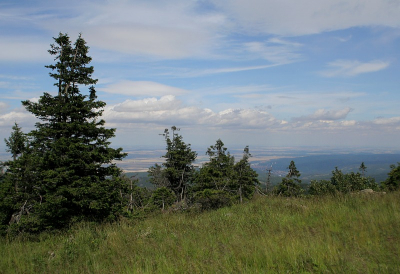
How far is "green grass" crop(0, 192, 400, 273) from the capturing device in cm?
386

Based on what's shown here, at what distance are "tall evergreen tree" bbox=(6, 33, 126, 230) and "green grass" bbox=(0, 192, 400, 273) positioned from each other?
5.84 metres

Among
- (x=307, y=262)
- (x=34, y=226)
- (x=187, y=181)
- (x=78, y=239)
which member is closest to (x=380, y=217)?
(x=307, y=262)

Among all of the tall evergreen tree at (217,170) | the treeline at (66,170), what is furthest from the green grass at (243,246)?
→ the tall evergreen tree at (217,170)

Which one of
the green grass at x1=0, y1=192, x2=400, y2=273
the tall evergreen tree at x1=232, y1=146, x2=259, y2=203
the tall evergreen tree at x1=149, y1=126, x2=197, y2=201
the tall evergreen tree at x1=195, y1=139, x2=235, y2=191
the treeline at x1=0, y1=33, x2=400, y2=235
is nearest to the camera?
the green grass at x1=0, y1=192, x2=400, y2=273

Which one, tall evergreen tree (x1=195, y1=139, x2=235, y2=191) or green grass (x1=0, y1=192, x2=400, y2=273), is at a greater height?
green grass (x1=0, y1=192, x2=400, y2=273)

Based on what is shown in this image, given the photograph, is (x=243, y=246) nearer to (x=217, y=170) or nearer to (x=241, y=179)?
(x=241, y=179)

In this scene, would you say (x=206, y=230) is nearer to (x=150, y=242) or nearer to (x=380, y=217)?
(x=150, y=242)

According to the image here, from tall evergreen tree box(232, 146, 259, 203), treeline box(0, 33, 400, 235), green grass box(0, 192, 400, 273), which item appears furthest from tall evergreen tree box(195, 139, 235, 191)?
green grass box(0, 192, 400, 273)

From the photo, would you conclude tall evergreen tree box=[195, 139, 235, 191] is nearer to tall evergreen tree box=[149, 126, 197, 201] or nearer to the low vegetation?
tall evergreen tree box=[149, 126, 197, 201]

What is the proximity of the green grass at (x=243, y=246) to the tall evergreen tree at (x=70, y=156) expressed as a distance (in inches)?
230

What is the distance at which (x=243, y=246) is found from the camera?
4566mm

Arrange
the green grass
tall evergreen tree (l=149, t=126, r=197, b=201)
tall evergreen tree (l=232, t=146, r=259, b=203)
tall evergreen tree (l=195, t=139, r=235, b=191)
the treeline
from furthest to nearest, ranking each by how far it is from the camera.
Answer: tall evergreen tree (l=149, t=126, r=197, b=201) → tall evergreen tree (l=232, t=146, r=259, b=203) → tall evergreen tree (l=195, t=139, r=235, b=191) → the treeline → the green grass

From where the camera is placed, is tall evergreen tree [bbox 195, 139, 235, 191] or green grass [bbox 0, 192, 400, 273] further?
tall evergreen tree [bbox 195, 139, 235, 191]

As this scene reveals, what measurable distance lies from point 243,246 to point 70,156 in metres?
11.9
